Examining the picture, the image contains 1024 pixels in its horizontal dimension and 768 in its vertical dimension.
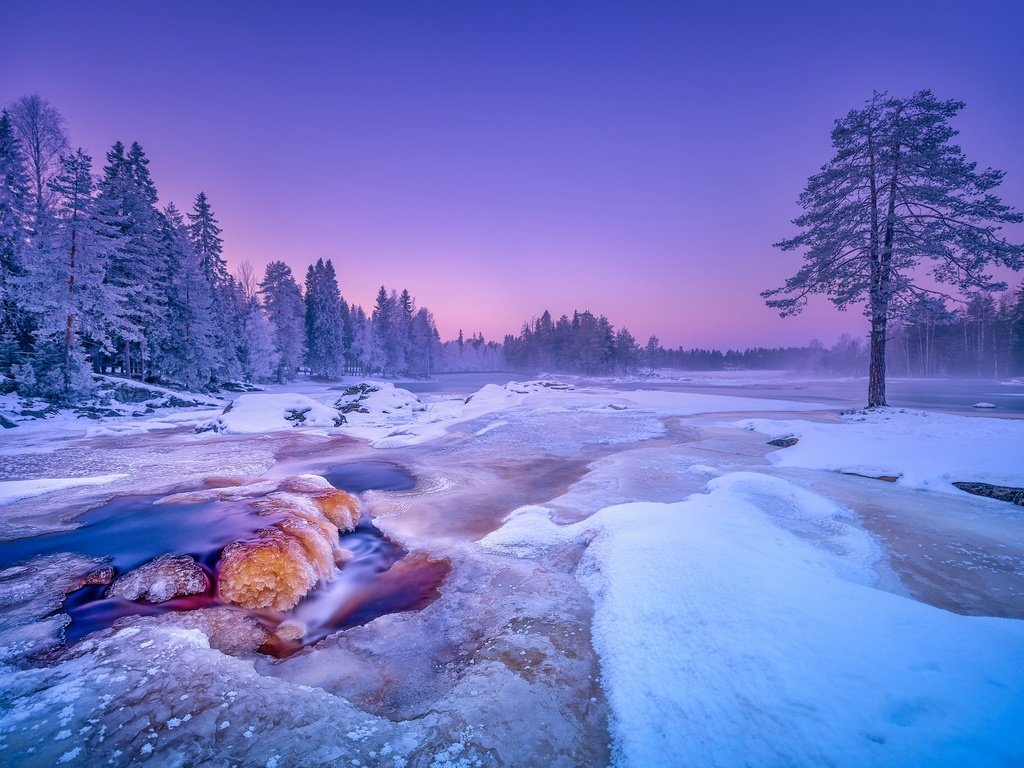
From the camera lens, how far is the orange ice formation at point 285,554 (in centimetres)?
446

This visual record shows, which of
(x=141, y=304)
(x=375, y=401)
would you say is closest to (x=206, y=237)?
(x=141, y=304)

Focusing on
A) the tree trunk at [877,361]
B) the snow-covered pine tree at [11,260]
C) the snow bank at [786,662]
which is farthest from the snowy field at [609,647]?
the snow-covered pine tree at [11,260]

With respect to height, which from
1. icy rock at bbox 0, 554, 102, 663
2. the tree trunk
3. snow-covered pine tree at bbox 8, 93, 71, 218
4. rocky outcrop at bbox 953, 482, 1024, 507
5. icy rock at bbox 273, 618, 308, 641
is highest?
snow-covered pine tree at bbox 8, 93, 71, 218

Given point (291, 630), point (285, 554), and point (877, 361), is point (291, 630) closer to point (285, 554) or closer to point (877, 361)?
point (285, 554)

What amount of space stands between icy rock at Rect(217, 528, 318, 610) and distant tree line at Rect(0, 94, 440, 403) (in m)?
22.1

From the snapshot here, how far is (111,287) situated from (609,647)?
27.6m

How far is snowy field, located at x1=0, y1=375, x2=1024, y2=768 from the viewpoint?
238cm

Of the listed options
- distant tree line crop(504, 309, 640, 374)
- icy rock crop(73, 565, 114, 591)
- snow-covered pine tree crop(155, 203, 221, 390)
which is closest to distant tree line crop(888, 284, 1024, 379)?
distant tree line crop(504, 309, 640, 374)

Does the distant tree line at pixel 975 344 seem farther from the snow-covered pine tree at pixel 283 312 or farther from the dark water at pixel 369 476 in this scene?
the snow-covered pine tree at pixel 283 312

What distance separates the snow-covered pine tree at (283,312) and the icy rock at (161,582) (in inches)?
1879

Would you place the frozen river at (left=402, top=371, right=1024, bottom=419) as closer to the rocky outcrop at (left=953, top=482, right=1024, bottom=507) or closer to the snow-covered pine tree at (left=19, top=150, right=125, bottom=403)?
the rocky outcrop at (left=953, top=482, right=1024, bottom=507)

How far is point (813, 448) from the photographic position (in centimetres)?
1003

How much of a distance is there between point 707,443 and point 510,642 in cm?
1047

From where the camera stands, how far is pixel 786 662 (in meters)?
2.80
